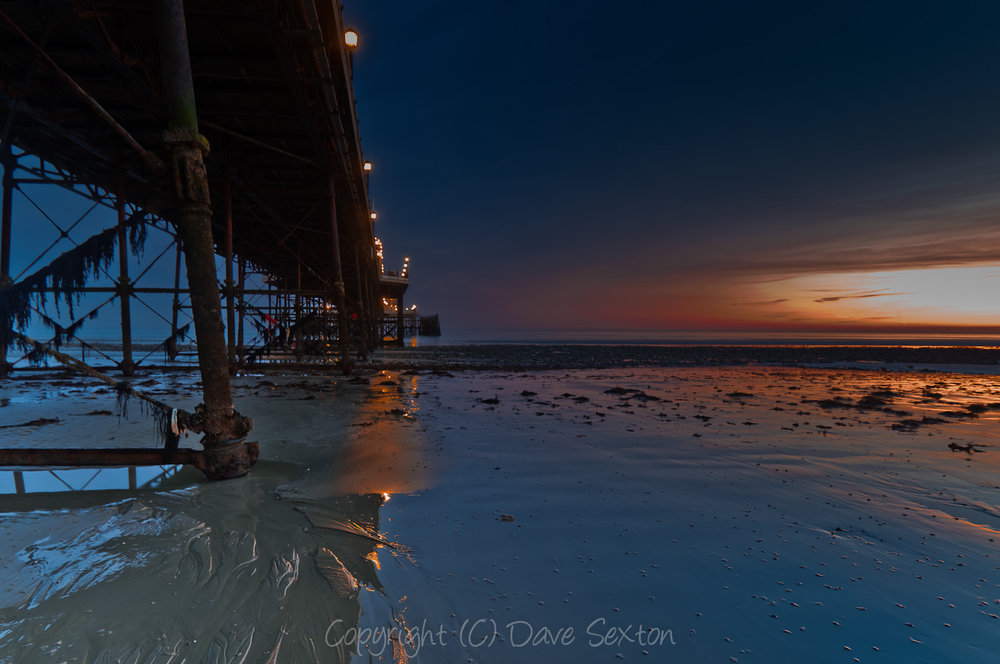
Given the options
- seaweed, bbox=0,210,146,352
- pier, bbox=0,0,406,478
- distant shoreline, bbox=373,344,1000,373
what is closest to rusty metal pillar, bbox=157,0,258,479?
pier, bbox=0,0,406,478

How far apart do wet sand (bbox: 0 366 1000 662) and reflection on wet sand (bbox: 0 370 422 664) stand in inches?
0.6

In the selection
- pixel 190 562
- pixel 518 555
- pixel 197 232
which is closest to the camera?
pixel 190 562

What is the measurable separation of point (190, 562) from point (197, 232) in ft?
9.27

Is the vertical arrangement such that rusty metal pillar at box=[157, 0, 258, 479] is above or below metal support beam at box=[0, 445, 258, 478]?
above

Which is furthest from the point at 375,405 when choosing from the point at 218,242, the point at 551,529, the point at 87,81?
the point at 218,242

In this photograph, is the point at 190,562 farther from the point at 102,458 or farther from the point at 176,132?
the point at 176,132

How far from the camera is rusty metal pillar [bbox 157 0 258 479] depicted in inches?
142

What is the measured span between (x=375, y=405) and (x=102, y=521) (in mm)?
5409

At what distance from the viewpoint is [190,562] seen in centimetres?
240

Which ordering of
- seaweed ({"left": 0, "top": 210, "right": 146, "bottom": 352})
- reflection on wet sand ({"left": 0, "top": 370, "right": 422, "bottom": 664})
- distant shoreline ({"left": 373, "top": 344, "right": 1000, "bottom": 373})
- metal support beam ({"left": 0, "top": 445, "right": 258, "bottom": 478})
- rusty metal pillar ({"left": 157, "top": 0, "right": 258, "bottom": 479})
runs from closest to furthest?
reflection on wet sand ({"left": 0, "top": 370, "right": 422, "bottom": 664}) → metal support beam ({"left": 0, "top": 445, "right": 258, "bottom": 478}) → rusty metal pillar ({"left": 157, "top": 0, "right": 258, "bottom": 479}) → seaweed ({"left": 0, "top": 210, "right": 146, "bottom": 352}) → distant shoreline ({"left": 373, "top": 344, "right": 1000, "bottom": 373})

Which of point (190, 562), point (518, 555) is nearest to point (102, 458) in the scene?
point (190, 562)

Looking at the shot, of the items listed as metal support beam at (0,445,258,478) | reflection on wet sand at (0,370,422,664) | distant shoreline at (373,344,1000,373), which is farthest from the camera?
distant shoreline at (373,344,1000,373)

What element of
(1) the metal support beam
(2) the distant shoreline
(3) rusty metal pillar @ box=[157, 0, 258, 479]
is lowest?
(2) the distant shoreline

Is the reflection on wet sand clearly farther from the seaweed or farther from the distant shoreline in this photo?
the distant shoreline
